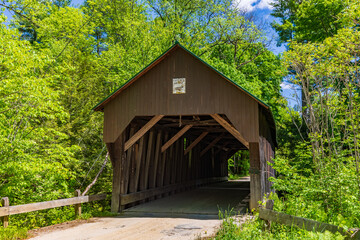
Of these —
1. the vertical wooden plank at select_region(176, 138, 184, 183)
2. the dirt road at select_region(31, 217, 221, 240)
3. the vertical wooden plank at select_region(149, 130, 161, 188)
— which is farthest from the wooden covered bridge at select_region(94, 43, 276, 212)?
the vertical wooden plank at select_region(176, 138, 184, 183)

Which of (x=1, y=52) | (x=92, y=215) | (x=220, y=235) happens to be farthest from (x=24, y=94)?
(x=220, y=235)

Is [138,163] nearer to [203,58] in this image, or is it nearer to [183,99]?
[183,99]

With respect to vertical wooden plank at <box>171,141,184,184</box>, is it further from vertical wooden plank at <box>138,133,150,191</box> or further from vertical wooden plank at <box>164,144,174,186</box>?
vertical wooden plank at <box>138,133,150,191</box>

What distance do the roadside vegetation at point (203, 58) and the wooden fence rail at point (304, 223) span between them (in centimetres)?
17

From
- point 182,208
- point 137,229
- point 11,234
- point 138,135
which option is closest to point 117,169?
point 138,135

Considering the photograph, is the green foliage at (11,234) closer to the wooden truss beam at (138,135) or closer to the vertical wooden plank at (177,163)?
the wooden truss beam at (138,135)

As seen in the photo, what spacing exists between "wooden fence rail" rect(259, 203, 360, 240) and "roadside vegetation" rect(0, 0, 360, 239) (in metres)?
0.17

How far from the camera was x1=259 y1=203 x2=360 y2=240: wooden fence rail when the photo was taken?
454 cm

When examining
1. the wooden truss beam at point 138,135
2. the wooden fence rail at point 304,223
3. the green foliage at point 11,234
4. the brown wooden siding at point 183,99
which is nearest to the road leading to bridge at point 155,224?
the green foliage at point 11,234

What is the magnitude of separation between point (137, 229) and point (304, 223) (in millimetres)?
3601

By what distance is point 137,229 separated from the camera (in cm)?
719

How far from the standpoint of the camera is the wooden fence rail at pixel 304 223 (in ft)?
14.9

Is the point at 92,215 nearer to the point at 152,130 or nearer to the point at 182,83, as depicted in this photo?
the point at 152,130

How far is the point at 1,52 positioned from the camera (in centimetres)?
852
